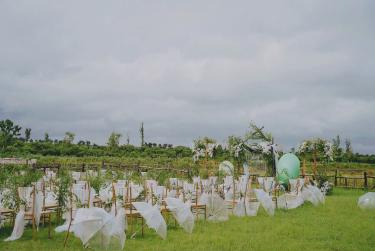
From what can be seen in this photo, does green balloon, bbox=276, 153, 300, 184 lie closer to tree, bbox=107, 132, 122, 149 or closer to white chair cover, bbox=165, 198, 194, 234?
white chair cover, bbox=165, 198, 194, 234

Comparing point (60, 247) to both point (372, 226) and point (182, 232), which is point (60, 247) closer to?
point (182, 232)

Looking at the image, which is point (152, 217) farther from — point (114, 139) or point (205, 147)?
point (114, 139)

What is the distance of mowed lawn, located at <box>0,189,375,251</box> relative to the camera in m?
7.41

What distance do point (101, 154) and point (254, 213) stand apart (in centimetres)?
2486

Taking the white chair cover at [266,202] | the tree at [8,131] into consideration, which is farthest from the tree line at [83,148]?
the white chair cover at [266,202]

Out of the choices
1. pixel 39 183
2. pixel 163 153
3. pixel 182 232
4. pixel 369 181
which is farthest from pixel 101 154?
pixel 182 232

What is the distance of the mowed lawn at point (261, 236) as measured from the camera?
741 cm

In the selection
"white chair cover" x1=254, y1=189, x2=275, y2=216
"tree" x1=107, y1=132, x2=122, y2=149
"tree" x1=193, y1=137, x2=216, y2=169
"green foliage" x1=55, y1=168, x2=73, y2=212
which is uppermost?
"tree" x1=107, y1=132, x2=122, y2=149

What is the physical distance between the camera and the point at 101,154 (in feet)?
114

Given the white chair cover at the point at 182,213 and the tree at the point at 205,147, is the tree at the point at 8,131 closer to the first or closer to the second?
the tree at the point at 205,147

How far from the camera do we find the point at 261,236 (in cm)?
841

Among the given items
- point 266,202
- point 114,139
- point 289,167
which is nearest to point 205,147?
point 289,167

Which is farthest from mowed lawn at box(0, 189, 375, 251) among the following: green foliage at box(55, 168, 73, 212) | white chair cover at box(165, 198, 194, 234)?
green foliage at box(55, 168, 73, 212)

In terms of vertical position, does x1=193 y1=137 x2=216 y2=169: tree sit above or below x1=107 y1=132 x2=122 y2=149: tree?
below
